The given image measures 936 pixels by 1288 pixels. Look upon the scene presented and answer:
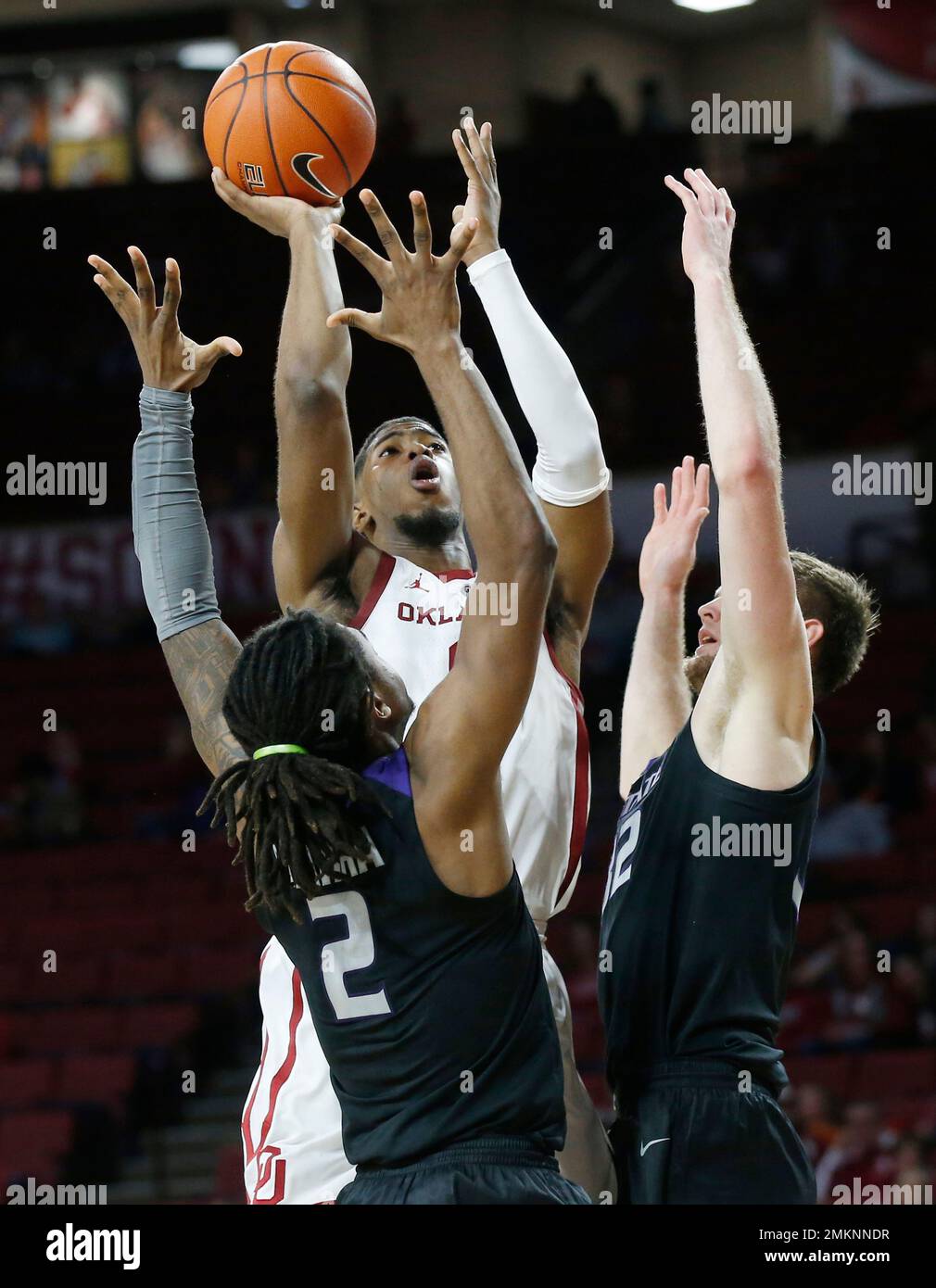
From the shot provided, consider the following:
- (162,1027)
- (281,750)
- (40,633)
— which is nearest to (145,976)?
(162,1027)

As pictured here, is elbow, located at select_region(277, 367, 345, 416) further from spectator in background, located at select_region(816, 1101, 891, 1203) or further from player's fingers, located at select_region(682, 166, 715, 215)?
spectator in background, located at select_region(816, 1101, 891, 1203)

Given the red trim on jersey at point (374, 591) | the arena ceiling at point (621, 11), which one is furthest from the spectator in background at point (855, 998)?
the arena ceiling at point (621, 11)

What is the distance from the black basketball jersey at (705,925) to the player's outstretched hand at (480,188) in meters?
0.96

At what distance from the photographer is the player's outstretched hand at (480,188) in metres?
2.88

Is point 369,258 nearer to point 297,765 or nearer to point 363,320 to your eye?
point 363,320

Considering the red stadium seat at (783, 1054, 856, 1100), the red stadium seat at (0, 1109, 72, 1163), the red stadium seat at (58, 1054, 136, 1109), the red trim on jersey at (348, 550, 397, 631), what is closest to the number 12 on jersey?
the red trim on jersey at (348, 550, 397, 631)

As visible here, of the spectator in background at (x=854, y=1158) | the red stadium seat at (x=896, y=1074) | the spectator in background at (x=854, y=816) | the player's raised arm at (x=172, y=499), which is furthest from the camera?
the spectator in background at (x=854, y=816)

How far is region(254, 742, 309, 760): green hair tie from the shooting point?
224 centimetres

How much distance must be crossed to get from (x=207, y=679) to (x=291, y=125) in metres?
1.16

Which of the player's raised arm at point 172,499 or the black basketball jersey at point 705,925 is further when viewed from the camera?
the player's raised arm at point 172,499

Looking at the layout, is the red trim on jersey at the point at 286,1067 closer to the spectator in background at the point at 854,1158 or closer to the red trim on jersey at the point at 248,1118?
the red trim on jersey at the point at 248,1118

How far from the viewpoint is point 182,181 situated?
40.5 ft

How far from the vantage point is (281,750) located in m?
2.24
